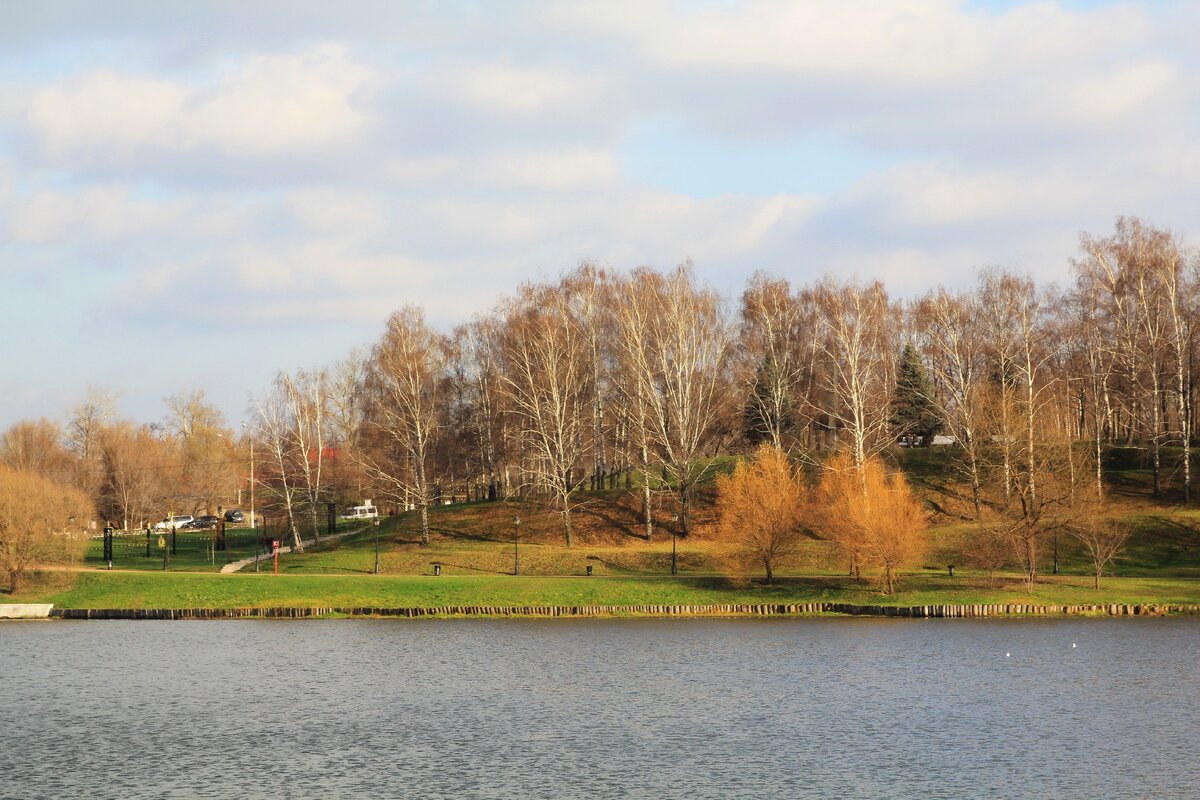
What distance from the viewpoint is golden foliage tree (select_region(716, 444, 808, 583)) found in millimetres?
68938

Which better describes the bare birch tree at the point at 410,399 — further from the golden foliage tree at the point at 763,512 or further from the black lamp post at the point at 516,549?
the golden foliage tree at the point at 763,512

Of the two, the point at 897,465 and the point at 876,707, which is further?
the point at 897,465

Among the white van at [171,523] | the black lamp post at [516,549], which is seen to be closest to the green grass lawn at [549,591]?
the black lamp post at [516,549]

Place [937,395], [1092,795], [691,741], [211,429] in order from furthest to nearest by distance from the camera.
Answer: [211,429] < [937,395] < [691,741] < [1092,795]

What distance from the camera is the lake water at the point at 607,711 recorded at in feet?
98.7

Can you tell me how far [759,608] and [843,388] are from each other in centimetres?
3379

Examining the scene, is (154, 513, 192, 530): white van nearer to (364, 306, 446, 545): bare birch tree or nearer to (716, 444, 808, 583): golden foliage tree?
(364, 306, 446, 545): bare birch tree

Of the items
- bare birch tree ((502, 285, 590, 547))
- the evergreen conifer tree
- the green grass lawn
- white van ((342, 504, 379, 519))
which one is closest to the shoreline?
the green grass lawn

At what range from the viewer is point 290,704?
134 feet

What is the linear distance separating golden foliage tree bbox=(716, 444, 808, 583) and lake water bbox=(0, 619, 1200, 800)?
356 inches

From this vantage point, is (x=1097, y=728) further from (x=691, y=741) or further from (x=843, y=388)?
(x=843, y=388)

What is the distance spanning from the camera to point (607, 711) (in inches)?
1554

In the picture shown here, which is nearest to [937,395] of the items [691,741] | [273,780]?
[691,741]

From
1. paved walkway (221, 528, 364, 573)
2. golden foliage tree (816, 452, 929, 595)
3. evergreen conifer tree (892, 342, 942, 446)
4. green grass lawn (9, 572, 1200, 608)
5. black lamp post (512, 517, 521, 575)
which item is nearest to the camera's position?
green grass lawn (9, 572, 1200, 608)
